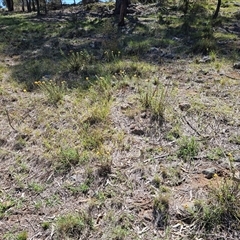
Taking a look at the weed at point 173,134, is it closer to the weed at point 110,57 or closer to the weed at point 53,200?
the weed at point 53,200

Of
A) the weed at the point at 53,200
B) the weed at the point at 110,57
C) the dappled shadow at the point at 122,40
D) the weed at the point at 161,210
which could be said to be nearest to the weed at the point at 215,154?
the weed at the point at 161,210

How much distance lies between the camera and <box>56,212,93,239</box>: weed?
2209 mm

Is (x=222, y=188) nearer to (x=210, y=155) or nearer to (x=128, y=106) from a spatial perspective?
(x=210, y=155)

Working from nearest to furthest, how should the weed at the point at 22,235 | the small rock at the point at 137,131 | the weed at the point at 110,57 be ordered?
the weed at the point at 22,235 < the small rock at the point at 137,131 < the weed at the point at 110,57

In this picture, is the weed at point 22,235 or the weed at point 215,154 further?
the weed at point 215,154

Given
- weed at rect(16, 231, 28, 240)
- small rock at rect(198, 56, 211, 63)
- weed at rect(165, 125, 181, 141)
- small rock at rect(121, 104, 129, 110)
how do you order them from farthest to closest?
1. small rock at rect(198, 56, 211, 63)
2. small rock at rect(121, 104, 129, 110)
3. weed at rect(165, 125, 181, 141)
4. weed at rect(16, 231, 28, 240)

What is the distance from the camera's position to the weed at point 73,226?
7.25 ft

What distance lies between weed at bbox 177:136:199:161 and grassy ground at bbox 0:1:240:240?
0.04 ft

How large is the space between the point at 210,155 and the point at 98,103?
5.66ft

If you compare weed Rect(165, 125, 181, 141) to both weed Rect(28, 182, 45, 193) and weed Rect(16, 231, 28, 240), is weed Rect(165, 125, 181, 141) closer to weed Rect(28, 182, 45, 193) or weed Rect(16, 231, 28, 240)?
weed Rect(28, 182, 45, 193)

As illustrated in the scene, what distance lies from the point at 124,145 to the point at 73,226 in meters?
1.12

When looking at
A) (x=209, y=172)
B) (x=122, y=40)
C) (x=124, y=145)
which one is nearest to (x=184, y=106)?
(x=124, y=145)

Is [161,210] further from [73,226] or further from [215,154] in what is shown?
[215,154]

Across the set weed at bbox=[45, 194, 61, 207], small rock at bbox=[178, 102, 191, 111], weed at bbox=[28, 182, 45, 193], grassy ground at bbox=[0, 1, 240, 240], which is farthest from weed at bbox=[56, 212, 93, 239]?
small rock at bbox=[178, 102, 191, 111]
